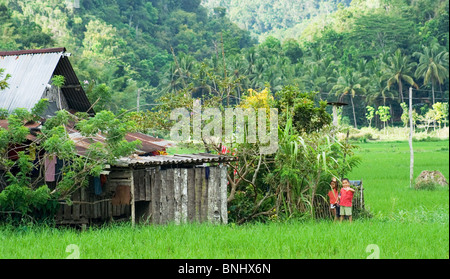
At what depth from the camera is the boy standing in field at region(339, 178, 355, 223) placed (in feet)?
38.4

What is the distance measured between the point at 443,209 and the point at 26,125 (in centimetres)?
917

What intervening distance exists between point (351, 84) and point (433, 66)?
8.04m

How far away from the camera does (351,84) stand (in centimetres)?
5978

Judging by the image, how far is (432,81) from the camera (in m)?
61.6

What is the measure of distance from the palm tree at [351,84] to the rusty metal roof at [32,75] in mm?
47690

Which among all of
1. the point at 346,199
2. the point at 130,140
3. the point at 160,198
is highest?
the point at 130,140

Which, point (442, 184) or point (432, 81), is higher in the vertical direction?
point (432, 81)

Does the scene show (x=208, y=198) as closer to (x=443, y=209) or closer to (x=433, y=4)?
(x=443, y=209)

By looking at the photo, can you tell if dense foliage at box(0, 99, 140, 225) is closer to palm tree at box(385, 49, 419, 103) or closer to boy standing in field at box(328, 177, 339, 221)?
boy standing in field at box(328, 177, 339, 221)

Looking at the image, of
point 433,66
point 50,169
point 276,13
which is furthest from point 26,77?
point 276,13

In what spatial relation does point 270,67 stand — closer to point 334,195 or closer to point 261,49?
point 261,49

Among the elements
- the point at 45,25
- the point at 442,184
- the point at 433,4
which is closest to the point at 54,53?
the point at 442,184

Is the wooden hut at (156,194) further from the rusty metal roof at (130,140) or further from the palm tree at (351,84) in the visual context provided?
the palm tree at (351,84)
